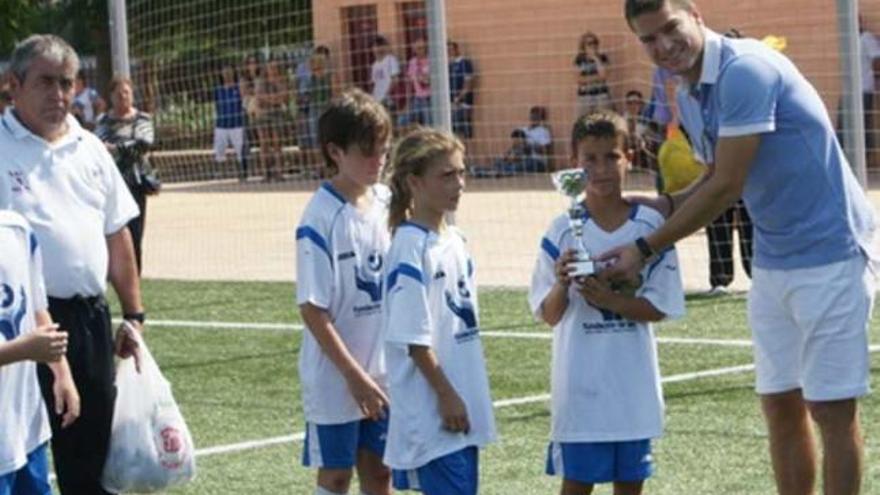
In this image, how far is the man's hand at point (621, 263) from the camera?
23.2ft

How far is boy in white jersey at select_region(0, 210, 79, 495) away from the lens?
6.23 metres

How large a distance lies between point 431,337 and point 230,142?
20.4 metres

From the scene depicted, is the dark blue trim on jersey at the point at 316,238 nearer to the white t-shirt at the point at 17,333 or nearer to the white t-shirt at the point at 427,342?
the white t-shirt at the point at 427,342

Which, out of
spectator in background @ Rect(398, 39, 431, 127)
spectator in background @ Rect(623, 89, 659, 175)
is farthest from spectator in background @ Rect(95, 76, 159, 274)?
spectator in background @ Rect(623, 89, 659, 175)

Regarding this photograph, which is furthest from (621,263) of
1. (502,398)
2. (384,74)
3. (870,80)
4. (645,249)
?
(384,74)

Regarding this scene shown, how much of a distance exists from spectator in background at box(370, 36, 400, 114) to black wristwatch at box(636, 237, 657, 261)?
14740 mm

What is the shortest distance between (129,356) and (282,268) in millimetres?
11916

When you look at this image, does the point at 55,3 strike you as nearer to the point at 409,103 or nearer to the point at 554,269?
the point at 409,103

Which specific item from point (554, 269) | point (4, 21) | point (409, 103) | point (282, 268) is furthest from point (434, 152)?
point (4, 21)

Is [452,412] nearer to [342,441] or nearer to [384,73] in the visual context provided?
[342,441]

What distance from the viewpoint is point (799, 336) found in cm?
757

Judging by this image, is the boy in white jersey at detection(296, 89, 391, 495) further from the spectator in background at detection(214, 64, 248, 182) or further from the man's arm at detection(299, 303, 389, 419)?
the spectator in background at detection(214, 64, 248, 182)

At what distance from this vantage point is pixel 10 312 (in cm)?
636

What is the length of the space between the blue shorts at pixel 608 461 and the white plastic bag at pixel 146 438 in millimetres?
1368
